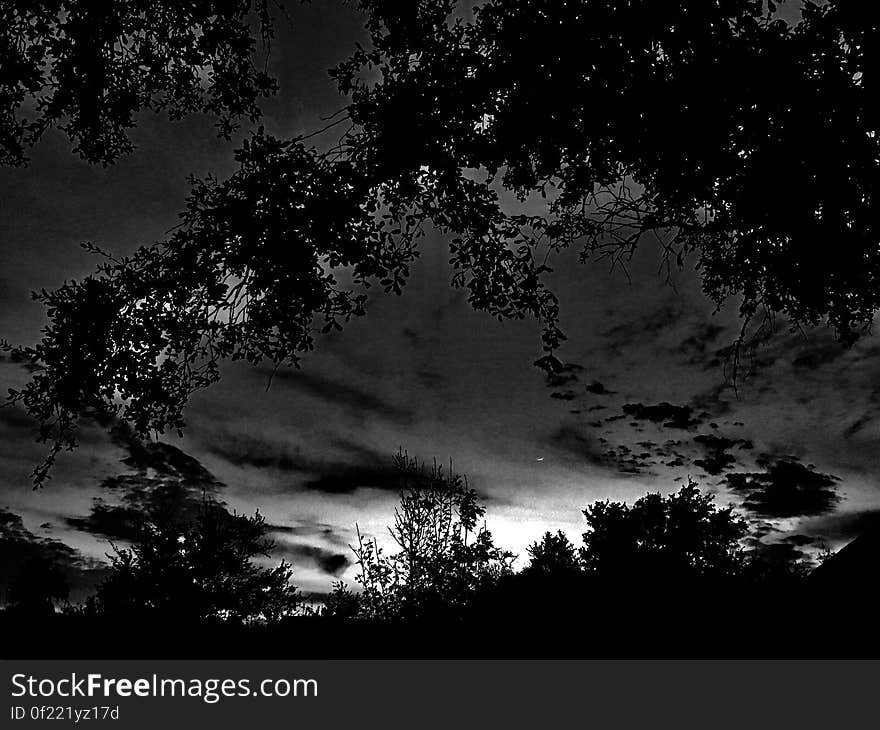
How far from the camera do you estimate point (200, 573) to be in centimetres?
3123

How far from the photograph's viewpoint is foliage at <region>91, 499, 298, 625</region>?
30.2 m

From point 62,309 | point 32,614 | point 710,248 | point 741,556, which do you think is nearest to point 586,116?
point 710,248

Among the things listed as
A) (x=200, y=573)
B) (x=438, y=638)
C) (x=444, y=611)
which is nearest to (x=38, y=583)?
(x=200, y=573)

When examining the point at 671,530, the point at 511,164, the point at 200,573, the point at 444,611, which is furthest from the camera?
the point at 671,530

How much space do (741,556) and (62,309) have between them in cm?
4684

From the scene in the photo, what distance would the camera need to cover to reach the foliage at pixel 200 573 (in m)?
30.2

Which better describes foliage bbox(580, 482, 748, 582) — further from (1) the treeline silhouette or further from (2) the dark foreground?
(2) the dark foreground

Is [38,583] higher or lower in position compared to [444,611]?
higher

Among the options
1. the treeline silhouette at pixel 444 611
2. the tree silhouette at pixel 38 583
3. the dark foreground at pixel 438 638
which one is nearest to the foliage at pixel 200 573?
the treeline silhouette at pixel 444 611

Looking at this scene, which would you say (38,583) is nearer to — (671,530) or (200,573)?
(200,573)

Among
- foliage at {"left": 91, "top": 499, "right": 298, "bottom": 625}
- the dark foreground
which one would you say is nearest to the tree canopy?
the dark foreground

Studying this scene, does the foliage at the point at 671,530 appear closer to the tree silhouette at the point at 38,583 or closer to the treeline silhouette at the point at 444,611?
the treeline silhouette at the point at 444,611

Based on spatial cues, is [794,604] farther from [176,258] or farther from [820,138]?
[176,258]

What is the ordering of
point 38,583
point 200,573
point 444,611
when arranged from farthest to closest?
point 38,583, point 200,573, point 444,611
